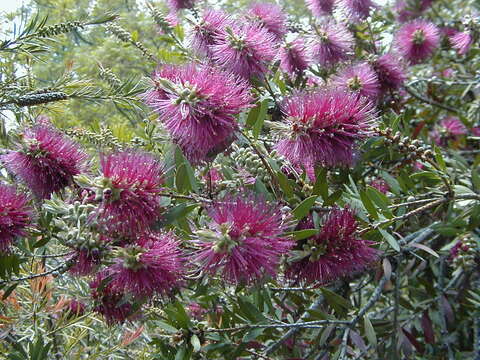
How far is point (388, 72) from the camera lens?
7.04 ft

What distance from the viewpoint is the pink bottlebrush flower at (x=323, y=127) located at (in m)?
1.26

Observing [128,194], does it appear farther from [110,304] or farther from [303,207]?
[110,304]

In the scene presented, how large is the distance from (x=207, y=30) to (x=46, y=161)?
0.74 meters

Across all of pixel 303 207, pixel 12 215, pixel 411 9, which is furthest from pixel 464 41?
pixel 12 215

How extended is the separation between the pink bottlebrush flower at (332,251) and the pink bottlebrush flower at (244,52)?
524mm

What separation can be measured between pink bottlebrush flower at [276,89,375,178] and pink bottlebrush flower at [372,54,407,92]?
90 centimetres

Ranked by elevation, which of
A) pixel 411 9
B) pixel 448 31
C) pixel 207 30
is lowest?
pixel 448 31

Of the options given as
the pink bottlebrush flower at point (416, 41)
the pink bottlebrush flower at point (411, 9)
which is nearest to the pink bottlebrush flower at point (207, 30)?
the pink bottlebrush flower at point (416, 41)

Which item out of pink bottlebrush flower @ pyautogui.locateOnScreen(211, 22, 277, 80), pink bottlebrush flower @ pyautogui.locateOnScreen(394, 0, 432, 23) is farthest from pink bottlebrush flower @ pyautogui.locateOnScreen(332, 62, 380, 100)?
pink bottlebrush flower @ pyautogui.locateOnScreen(394, 0, 432, 23)

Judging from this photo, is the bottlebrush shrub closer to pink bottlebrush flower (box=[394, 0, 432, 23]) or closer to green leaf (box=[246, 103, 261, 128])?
green leaf (box=[246, 103, 261, 128])

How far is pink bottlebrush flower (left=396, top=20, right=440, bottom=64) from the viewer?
259cm

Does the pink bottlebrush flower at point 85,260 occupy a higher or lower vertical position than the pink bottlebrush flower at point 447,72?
higher

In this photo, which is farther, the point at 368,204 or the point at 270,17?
the point at 270,17

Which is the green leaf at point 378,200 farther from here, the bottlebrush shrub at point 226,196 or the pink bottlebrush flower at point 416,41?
the pink bottlebrush flower at point 416,41
